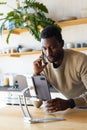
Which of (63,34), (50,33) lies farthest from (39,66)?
(63,34)

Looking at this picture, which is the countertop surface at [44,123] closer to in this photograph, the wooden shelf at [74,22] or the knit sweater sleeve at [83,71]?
the knit sweater sleeve at [83,71]

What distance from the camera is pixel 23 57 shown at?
Result: 4242 mm

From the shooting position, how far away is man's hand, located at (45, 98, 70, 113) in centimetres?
148

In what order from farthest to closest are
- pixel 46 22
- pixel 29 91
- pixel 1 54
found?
pixel 1 54, pixel 46 22, pixel 29 91

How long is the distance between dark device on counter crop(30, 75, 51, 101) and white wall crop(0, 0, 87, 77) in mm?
2281

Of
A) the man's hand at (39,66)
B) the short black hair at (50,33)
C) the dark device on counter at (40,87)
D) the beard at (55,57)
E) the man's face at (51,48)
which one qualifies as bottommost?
the dark device on counter at (40,87)

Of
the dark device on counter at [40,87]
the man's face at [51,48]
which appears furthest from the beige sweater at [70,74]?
the dark device on counter at [40,87]

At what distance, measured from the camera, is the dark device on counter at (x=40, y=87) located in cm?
148

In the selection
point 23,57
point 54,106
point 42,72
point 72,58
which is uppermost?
point 72,58

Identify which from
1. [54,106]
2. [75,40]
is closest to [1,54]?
[75,40]

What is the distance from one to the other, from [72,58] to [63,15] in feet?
7.30

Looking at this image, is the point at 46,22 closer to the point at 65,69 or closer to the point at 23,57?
the point at 23,57

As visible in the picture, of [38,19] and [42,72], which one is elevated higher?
[38,19]

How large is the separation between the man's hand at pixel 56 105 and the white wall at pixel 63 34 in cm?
230
